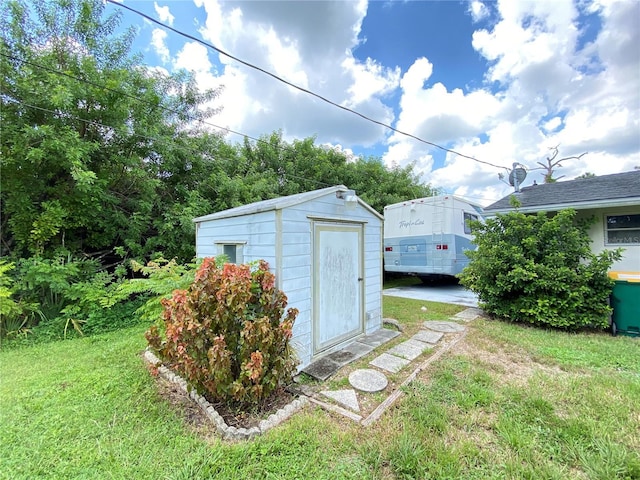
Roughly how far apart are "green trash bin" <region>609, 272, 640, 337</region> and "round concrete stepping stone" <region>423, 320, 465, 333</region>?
2.37 meters

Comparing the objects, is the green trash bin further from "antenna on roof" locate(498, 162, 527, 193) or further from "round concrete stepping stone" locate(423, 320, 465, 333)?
"antenna on roof" locate(498, 162, 527, 193)

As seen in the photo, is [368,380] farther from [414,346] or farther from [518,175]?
[518,175]

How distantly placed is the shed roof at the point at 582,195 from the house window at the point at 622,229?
1.83 feet

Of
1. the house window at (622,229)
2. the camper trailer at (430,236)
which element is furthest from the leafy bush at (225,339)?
the house window at (622,229)

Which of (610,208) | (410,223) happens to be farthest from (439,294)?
(610,208)

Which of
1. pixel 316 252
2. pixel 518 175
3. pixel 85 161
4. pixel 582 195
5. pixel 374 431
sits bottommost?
pixel 374 431

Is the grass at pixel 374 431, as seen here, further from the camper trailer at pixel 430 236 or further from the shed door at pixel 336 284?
the camper trailer at pixel 430 236

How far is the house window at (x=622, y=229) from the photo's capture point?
16.3 feet

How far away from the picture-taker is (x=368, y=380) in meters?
2.93


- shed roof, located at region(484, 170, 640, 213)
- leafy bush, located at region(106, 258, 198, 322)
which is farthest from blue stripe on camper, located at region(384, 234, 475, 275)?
leafy bush, located at region(106, 258, 198, 322)

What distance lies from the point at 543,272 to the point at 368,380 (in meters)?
3.93

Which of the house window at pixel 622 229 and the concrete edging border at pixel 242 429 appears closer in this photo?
the concrete edging border at pixel 242 429

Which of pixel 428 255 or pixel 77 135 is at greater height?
pixel 77 135

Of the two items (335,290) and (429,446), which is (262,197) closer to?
(335,290)
